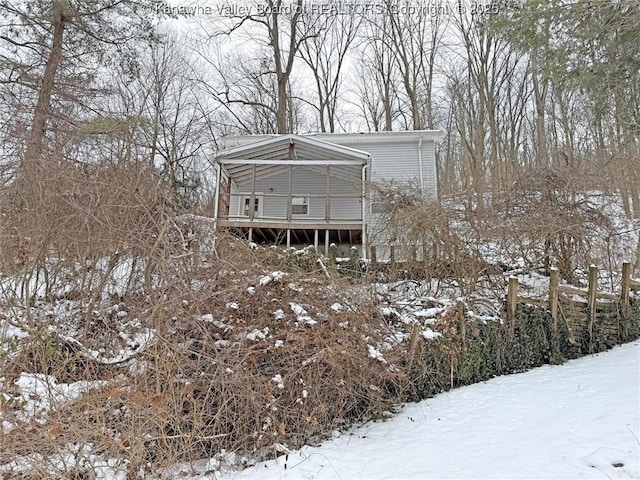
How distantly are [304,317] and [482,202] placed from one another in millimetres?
5904

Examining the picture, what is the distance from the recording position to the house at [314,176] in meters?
13.5

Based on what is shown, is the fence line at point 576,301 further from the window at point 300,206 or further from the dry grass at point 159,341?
the window at point 300,206

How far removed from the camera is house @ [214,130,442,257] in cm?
1351

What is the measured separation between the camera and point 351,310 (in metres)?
5.41

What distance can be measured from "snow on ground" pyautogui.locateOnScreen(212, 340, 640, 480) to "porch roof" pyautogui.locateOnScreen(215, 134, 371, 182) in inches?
350

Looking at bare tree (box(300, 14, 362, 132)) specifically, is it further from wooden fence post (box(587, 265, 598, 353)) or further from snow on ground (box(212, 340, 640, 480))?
snow on ground (box(212, 340, 640, 480))

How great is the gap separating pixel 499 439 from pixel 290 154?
11305 mm

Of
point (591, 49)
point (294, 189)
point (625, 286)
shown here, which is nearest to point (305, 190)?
point (294, 189)

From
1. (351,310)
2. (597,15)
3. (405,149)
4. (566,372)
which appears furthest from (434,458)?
(405,149)

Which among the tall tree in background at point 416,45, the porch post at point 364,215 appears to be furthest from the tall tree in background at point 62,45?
the tall tree in background at point 416,45

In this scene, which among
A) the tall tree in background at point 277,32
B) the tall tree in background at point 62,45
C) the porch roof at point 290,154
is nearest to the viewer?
the tall tree in background at point 62,45

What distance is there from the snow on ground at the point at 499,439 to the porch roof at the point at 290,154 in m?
8.88

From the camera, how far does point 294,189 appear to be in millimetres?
16875

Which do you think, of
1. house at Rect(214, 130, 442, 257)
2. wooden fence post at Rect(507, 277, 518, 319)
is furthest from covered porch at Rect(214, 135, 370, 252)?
wooden fence post at Rect(507, 277, 518, 319)
